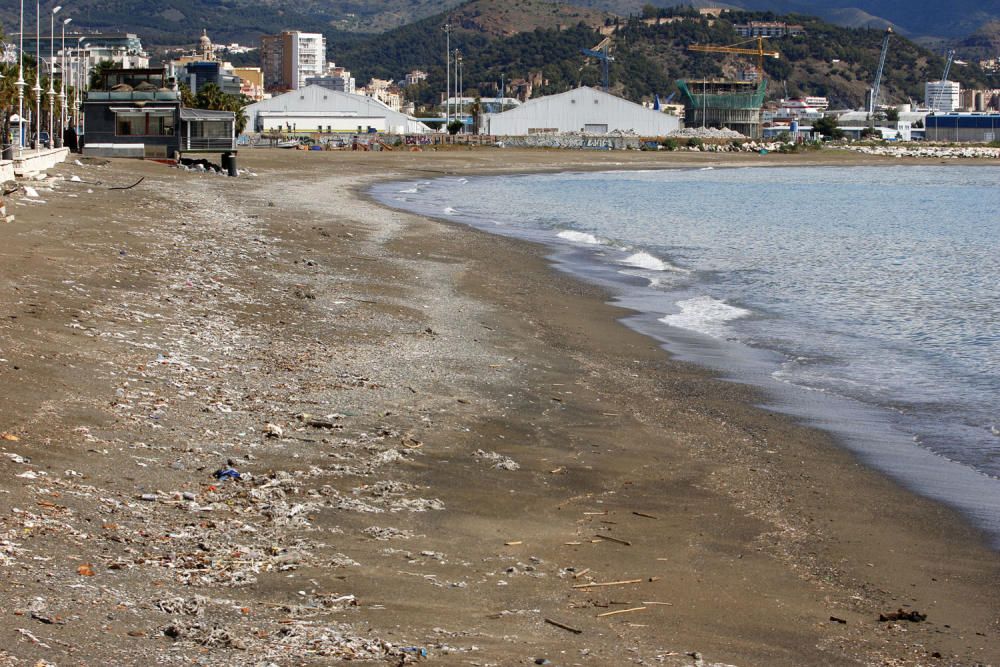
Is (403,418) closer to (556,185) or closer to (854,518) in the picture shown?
(854,518)

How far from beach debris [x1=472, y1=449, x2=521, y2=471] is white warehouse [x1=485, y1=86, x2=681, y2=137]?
467 ft

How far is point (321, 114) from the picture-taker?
13875 centimetres

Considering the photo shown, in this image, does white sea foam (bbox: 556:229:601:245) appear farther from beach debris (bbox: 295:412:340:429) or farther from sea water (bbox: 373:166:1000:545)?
beach debris (bbox: 295:412:340:429)

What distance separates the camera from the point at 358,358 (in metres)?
13.3

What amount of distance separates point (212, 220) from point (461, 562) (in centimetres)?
2163

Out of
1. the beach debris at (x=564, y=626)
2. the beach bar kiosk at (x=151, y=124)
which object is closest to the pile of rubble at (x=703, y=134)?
the beach bar kiosk at (x=151, y=124)

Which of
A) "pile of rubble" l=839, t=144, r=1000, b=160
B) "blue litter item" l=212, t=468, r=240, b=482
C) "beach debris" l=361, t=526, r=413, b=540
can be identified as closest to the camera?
"beach debris" l=361, t=526, r=413, b=540

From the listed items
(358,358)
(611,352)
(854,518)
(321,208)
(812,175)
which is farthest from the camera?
(812,175)

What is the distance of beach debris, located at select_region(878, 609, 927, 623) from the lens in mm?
6984

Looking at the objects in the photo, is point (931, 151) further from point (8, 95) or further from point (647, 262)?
point (647, 262)

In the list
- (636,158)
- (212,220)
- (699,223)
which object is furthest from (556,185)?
(636,158)

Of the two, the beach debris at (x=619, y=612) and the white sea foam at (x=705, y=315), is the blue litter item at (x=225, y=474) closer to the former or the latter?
the beach debris at (x=619, y=612)

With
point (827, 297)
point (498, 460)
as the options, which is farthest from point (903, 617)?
point (827, 297)

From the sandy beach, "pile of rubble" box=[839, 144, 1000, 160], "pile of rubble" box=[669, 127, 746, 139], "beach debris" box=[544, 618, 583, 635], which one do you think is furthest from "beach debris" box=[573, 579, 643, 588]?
"pile of rubble" box=[839, 144, 1000, 160]
